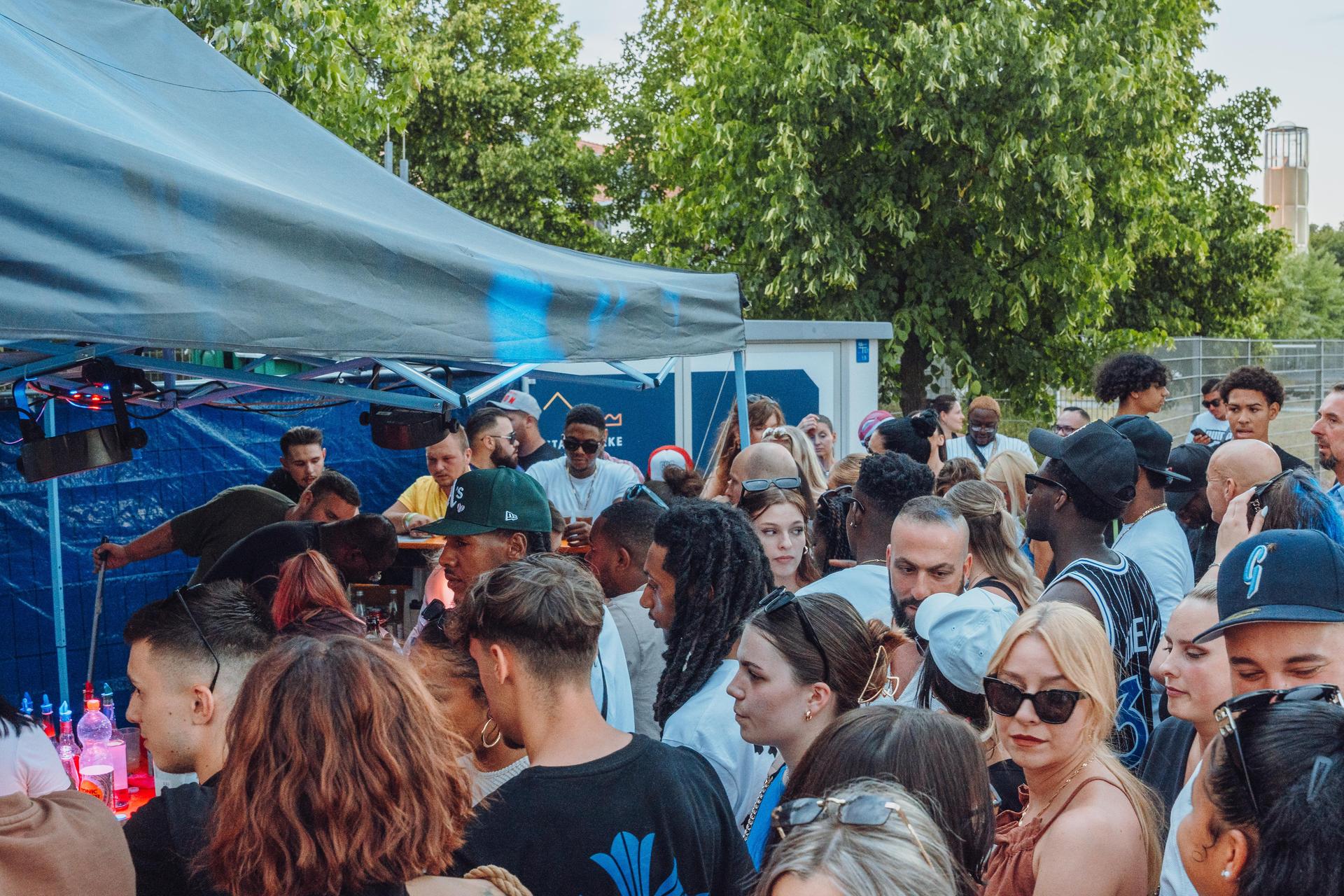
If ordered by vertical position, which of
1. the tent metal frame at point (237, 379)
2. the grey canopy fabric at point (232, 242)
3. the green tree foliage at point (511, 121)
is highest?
the green tree foliage at point (511, 121)

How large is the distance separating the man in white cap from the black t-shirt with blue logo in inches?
215

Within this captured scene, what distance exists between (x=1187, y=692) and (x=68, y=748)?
3.51 metres

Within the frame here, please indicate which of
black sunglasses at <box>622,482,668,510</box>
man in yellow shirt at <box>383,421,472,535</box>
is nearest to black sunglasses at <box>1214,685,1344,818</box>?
black sunglasses at <box>622,482,668,510</box>

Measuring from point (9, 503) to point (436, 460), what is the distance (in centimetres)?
269

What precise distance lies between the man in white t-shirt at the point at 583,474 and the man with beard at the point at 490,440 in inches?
8.5

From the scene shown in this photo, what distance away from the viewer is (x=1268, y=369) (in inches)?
721

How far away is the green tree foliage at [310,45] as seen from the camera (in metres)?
8.14

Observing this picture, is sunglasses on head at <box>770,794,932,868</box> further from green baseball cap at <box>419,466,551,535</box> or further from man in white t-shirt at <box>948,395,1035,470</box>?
man in white t-shirt at <box>948,395,1035,470</box>

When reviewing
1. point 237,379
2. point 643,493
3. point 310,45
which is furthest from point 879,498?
point 310,45

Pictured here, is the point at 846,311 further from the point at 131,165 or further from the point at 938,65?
the point at 131,165

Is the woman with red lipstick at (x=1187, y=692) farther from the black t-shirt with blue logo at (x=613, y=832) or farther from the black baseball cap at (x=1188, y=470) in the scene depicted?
the black baseball cap at (x=1188, y=470)

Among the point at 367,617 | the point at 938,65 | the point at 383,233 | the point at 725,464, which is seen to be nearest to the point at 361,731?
the point at 383,233

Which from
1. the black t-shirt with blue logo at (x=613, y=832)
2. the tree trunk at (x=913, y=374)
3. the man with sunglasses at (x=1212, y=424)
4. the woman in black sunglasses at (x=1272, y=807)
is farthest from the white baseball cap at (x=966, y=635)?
the tree trunk at (x=913, y=374)

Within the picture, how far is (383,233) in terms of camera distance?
10.3ft
